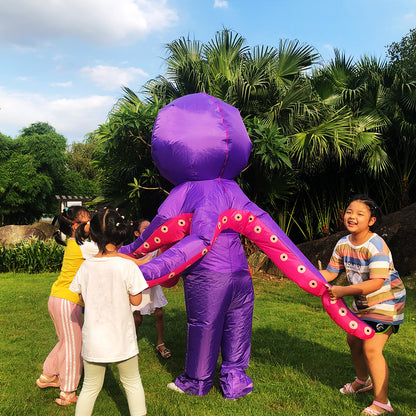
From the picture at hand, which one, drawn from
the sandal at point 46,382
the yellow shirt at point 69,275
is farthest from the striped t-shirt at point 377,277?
the sandal at point 46,382

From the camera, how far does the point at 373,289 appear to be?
2.79 metres

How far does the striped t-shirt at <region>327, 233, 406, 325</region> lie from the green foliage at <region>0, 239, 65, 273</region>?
824 cm

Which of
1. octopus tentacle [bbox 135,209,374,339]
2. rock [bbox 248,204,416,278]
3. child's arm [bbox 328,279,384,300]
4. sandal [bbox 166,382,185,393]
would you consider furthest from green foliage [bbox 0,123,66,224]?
child's arm [bbox 328,279,384,300]

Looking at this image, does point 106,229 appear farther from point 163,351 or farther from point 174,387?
point 163,351

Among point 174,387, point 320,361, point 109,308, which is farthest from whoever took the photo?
point 320,361

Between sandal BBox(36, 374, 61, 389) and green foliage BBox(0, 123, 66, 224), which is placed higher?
green foliage BBox(0, 123, 66, 224)

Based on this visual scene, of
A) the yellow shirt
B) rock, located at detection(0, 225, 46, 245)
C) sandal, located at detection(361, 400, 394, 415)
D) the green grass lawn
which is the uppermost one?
the yellow shirt

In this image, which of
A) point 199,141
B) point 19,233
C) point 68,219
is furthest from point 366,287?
point 19,233

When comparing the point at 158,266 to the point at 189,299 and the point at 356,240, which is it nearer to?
the point at 189,299

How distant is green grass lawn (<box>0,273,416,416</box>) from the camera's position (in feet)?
10.0

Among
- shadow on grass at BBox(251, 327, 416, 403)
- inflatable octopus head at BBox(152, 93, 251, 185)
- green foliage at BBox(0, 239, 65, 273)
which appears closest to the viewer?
inflatable octopus head at BBox(152, 93, 251, 185)

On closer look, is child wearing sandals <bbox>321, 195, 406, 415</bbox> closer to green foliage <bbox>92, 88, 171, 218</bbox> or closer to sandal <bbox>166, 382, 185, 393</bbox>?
sandal <bbox>166, 382, 185, 393</bbox>

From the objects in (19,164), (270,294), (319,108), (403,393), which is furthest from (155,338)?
(19,164)

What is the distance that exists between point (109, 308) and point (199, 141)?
5.01 ft
